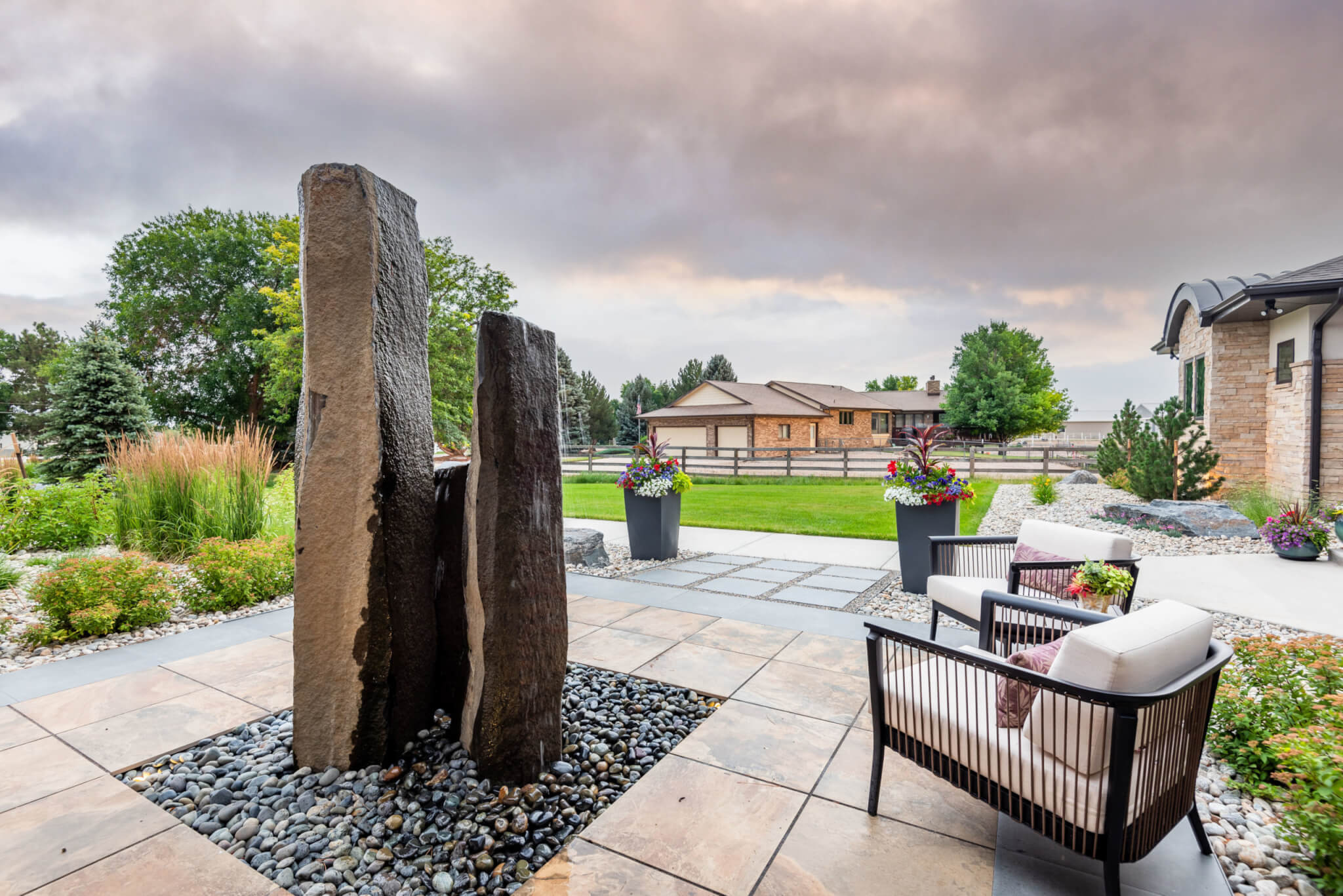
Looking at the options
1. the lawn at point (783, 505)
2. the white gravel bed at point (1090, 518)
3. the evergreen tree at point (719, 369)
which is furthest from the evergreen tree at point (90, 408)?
the evergreen tree at point (719, 369)

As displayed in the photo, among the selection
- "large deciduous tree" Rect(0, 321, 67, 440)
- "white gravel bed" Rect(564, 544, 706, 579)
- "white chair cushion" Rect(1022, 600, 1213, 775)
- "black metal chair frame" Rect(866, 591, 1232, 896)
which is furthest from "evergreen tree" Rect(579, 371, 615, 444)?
"white chair cushion" Rect(1022, 600, 1213, 775)

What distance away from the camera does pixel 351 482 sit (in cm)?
199

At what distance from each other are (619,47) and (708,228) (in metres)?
5.24

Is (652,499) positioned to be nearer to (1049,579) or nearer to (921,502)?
(921,502)

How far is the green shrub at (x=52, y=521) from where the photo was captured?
18.4 ft

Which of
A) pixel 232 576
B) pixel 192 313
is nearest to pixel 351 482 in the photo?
pixel 232 576

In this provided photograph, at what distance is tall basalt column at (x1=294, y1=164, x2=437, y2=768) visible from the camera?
1993mm

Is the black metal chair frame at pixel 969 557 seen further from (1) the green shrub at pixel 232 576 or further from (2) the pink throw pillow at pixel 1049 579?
(1) the green shrub at pixel 232 576

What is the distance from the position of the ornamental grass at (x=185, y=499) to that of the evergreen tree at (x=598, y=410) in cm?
3127

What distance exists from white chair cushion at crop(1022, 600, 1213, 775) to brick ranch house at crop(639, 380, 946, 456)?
18184mm

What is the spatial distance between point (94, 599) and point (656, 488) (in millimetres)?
4137

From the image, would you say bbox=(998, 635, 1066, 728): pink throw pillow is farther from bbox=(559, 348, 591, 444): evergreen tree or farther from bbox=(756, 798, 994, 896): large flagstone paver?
bbox=(559, 348, 591, 444): evergreen tree

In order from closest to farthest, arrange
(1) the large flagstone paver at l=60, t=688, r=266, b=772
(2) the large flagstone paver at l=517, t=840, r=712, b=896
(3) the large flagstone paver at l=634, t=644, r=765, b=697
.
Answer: (2) the large flagstone paver at l=517, t=840, r=712, b=896
(1) the large flagstone paver at l=60, t=688, r=266, b=772
(3) the large flagstone paver at l=634, t=644, r=765, b=697

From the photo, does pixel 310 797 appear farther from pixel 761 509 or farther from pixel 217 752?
pixel 761 509
